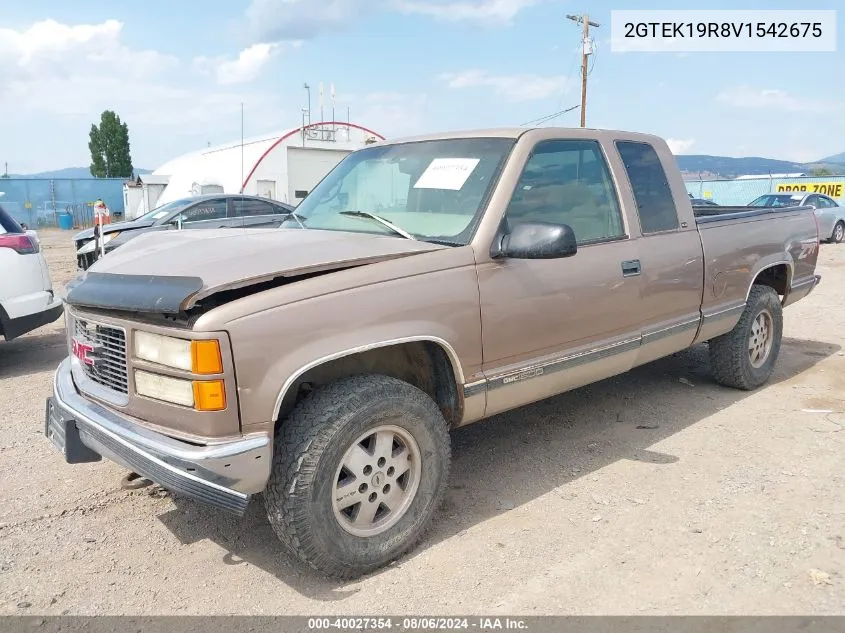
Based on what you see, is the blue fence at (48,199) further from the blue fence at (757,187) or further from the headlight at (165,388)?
the headlight at (165,388)

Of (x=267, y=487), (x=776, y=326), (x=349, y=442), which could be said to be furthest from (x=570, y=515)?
(x=776, y=326)

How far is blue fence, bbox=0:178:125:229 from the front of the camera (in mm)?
35938

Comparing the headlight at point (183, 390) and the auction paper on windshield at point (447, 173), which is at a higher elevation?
the auction paper on windshield at point (447, 173)

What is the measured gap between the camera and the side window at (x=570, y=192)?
3657mm

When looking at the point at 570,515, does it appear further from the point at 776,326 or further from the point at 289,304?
the point at 776,326

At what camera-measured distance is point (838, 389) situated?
561 cm

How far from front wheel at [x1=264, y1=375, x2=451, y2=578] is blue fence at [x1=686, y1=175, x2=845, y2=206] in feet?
99.6

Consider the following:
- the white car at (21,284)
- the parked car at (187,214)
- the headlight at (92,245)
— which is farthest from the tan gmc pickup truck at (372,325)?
the headlight at (92,245)

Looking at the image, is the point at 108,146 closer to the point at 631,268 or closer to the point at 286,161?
the point at 286,161

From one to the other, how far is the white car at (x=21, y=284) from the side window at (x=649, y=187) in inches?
209

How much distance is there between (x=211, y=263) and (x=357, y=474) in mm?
1069

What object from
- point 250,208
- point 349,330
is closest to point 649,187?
point 349,330

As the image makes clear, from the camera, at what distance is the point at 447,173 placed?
146 inches

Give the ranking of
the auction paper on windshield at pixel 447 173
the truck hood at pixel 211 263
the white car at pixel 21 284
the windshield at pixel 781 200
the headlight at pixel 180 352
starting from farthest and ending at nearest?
the windshield at pixel 781 200 < the white car at pixel 21 284 < the auction paper on windshield at pixel 447 173 < the truck hood at pixel 211 263 < the headlight at pixel 180 352
